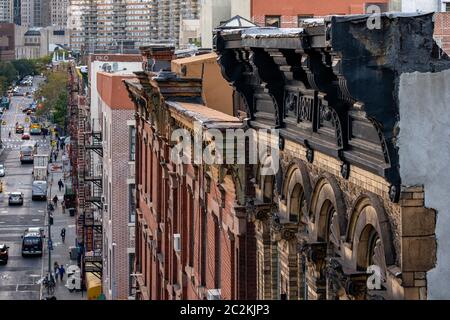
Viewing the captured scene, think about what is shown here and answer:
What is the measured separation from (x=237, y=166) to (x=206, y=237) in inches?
185

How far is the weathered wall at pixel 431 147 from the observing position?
1195 cm

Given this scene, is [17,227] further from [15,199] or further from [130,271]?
[130,271]

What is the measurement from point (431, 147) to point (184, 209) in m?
15.5

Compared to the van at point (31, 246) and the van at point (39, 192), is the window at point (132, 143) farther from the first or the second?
the van at point (39, 192)

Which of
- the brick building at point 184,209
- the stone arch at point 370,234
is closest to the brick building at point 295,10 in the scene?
the brick building at point 184,209

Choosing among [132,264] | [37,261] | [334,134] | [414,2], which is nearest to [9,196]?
[37,261]

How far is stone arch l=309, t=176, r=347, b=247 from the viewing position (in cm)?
1399

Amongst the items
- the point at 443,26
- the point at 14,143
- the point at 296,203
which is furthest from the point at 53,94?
the point at 296,203

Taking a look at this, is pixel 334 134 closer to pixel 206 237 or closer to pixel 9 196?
pixel 206 237

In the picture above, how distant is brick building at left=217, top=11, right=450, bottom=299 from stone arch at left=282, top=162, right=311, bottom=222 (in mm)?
18

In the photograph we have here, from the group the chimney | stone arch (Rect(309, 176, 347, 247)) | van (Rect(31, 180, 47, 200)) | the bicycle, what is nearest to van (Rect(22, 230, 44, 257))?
the bicycle

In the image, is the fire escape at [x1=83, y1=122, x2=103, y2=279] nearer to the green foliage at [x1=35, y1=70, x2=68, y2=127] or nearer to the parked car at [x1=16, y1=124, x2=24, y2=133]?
the green foliage at [x1=35, y1=70, x2=68, y2=127]

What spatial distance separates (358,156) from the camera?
13266 millimetres

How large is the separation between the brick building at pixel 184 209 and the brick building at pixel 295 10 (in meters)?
7.64
